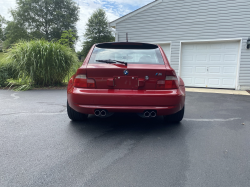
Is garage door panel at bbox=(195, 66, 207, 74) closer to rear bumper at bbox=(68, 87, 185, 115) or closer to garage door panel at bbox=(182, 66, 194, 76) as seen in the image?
garage door panel at bbox=(182, 66, 194, 76)

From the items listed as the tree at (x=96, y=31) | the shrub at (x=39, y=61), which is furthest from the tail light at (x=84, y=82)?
the tree at (x=96, y=31)

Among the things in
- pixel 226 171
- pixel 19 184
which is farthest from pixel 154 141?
pixel 19 184

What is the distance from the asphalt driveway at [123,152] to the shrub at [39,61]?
4142 mm

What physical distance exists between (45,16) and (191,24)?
90.1ft

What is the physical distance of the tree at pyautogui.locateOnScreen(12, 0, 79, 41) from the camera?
94.2ft

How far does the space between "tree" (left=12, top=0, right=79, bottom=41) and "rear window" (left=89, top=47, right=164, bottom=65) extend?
28642mm

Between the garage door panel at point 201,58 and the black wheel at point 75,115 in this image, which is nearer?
the black wheel at point 75,115

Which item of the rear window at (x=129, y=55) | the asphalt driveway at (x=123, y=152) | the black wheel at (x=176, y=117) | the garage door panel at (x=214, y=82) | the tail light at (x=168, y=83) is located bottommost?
the garage door panel at (x=214, y=82)

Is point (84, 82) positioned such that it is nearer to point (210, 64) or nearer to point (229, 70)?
point (210, 64)

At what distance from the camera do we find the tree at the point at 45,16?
28.7 metres

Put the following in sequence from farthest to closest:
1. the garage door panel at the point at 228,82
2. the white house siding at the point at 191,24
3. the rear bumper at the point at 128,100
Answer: the garage door panel at the point at 228,82 < the white house siding at the point at 191,24 < the rear bumper at the point at 128,100

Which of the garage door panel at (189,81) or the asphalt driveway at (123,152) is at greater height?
the asphalt driveway at (123,152)

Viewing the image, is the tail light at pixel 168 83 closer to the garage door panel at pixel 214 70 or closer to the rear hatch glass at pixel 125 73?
the rear hatch glass at pixel 125 73

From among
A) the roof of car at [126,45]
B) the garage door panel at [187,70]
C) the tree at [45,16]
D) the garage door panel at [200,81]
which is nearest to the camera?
the roof of car at [126,45]
